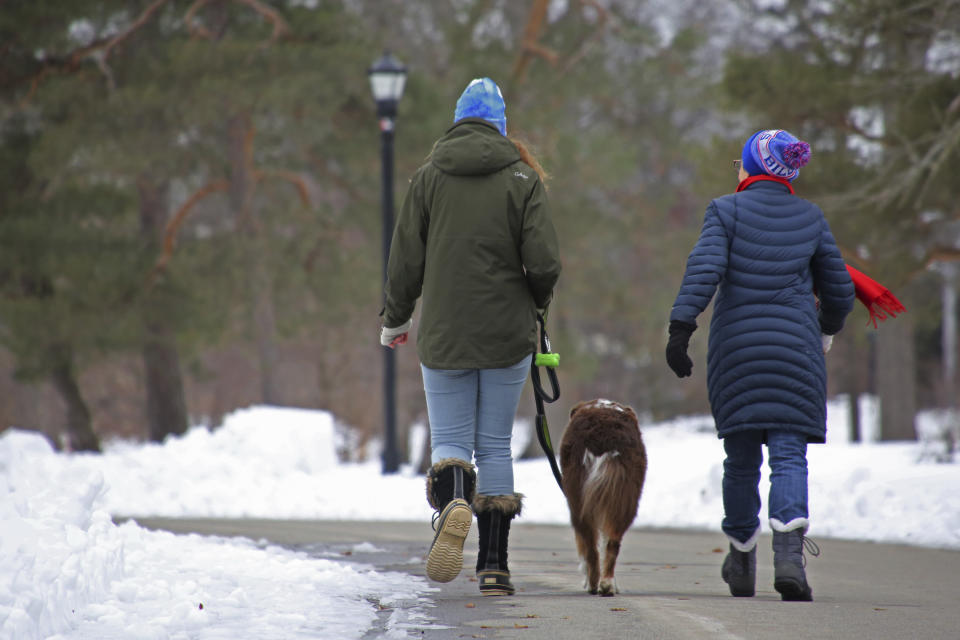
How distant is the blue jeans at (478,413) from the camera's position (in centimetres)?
591

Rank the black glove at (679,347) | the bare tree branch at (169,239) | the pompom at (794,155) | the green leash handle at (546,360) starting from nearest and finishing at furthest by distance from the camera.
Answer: the black glove at (679,347), the green leash handle at (546,360), the pompom at (794,155), the bare tree branch at (169,239)

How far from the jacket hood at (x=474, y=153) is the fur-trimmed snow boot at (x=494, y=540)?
4.94 feet

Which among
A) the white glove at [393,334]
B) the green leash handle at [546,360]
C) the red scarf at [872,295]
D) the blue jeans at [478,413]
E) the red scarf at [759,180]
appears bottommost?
the blue jeans at [478,413]

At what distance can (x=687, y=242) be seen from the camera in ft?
80.1

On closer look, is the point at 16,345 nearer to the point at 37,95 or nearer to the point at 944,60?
the point at 37,95

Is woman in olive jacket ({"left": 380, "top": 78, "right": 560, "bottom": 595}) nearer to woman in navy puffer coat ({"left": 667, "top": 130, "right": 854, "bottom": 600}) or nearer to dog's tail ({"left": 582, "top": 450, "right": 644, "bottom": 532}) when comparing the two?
dog's tail ({"left": 582, "top": 450, "right": 644, "bottom": 532})

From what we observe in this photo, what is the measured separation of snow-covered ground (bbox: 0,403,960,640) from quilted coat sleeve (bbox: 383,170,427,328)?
141 cm

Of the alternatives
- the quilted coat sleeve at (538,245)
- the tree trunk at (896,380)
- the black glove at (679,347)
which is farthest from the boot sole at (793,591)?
the tree trunk at (896,380)

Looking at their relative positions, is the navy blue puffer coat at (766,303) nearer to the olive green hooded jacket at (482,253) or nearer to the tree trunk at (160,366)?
the olive green hooded jacket at (482,253)

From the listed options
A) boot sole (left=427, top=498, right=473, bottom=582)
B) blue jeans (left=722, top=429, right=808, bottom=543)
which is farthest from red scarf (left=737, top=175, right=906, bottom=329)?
boot sole (left=427, top=498, right=473, bottom=582)

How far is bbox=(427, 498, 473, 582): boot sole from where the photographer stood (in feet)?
18.2

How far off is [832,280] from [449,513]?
2135mm

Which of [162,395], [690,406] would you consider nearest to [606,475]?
[162,395]

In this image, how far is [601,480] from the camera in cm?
595
